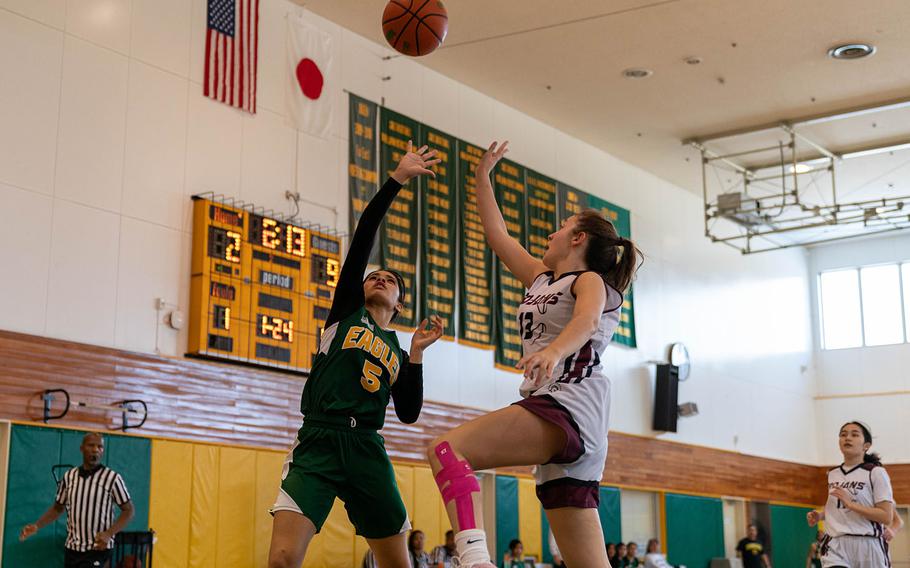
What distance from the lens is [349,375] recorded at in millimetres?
6148

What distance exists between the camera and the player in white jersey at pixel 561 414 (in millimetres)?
4379

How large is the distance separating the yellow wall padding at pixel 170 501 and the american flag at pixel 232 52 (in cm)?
446

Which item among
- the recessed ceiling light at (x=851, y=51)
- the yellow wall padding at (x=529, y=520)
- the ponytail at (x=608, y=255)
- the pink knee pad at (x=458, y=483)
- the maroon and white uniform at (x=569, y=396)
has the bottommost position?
the yellow wall padding at (x=529, y=520)

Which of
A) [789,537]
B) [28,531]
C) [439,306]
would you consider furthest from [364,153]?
[789,537]

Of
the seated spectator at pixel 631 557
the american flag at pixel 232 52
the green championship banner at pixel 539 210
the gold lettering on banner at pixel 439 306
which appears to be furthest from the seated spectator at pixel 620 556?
the american flag at pixel 232 52

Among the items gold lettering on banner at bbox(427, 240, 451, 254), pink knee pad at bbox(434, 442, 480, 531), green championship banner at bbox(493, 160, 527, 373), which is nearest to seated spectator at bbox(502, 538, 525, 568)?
green championship banner at bbox(493, 160, 527, 373)

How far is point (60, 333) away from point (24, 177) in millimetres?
1691

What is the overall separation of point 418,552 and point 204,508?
320cm

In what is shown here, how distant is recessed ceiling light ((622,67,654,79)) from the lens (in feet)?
59.0

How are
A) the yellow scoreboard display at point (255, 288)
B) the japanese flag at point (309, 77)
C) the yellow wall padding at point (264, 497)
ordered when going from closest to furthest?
the yellow scoreboard display at point (255, 288) → the yellow wall padding at point (264, 497) → the japanese flag at point (309, 77)

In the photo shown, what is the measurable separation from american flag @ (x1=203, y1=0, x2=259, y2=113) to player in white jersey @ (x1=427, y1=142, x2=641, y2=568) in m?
9.17

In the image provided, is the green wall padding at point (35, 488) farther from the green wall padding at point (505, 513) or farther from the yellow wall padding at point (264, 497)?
the green wall padding at point (505, 513)

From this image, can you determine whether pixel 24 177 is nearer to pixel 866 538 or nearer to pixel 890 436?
pixel 866 538

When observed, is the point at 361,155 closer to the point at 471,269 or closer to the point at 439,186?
the point at 439,186
